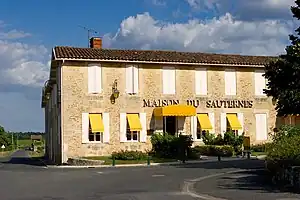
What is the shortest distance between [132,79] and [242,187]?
2180 centimetres

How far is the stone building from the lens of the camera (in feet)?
125

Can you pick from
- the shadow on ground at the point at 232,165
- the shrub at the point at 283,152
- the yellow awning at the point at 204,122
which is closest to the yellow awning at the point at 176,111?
the yellow awning at the point at 204,122

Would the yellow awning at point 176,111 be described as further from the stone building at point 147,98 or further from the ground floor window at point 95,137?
the ground floor window at point 95,137

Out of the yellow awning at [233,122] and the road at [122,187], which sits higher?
the yellow awning at [233,122]

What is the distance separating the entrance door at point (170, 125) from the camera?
4087 cm

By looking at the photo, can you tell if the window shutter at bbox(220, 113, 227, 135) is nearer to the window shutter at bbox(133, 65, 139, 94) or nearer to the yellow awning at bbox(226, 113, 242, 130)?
the yellow awning at bbox(226, 113, 242, 130)

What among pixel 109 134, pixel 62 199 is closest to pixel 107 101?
pixel 109 134

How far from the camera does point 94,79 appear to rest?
1519 inches

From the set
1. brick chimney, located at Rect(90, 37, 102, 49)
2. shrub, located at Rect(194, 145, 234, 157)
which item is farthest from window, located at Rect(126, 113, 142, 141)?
brick chimney, located at Rect(90, 37, 102, 49)

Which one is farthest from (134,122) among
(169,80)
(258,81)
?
(258,81)

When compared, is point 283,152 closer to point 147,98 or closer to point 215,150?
point 215,150

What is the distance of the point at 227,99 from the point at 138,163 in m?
10.7

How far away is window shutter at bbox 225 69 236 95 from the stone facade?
10.3 inches

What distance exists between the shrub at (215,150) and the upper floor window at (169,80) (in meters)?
4.45
